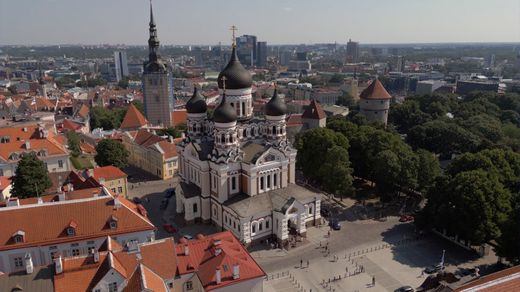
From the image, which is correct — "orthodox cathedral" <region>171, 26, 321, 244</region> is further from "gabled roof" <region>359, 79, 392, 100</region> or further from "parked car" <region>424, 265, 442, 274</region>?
"gabled roof" <region>359, 79, 392, 100</region>

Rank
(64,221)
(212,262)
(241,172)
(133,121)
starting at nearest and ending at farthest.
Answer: (212,262) → (64,221) → (241,172) → (133,121)

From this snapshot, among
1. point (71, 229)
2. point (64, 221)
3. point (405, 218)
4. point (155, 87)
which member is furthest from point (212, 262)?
point (155, 87)

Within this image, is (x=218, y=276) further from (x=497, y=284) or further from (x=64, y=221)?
(x=497, y=284)

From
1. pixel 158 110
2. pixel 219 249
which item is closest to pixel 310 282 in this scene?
pixel 219 249

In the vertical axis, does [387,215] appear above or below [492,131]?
below

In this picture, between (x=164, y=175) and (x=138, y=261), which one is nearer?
(x=138, y=261)

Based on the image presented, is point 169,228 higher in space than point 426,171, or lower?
lower

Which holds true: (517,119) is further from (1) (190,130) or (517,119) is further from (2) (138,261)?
(2) (138,261)
